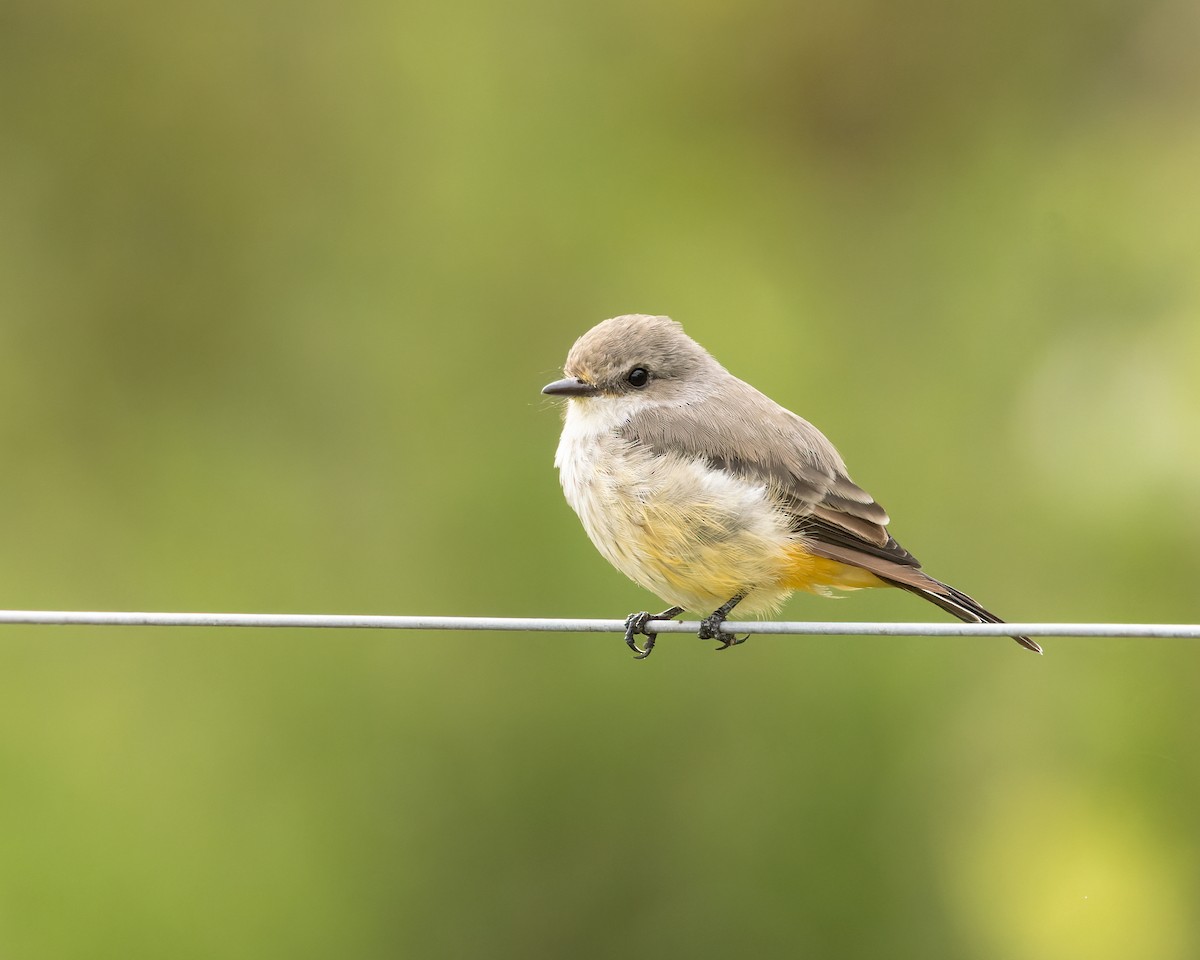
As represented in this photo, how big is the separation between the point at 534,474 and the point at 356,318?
67.0 inches

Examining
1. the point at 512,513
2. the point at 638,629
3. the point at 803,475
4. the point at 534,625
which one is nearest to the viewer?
the point at 534,625

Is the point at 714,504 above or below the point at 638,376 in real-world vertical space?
below

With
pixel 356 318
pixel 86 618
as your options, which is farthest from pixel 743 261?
pixel 86 618

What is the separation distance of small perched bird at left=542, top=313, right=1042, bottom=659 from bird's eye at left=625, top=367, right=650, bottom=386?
→ 0.03 m

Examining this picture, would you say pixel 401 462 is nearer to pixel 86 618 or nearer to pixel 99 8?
pixel 99 8

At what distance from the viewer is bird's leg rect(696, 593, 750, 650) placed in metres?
4.10

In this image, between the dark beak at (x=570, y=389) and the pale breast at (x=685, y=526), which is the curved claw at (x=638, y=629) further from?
the dark beak at (x=570, y=389)

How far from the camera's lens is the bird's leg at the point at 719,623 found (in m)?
4.10

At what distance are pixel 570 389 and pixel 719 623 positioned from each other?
88cm

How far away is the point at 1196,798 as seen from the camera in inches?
265

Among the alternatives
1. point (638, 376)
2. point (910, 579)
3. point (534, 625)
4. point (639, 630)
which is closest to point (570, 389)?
point (638, 376)

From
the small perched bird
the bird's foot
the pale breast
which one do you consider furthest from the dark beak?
the bird's foot

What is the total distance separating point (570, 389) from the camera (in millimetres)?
4555

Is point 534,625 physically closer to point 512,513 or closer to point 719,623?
point 719,623
